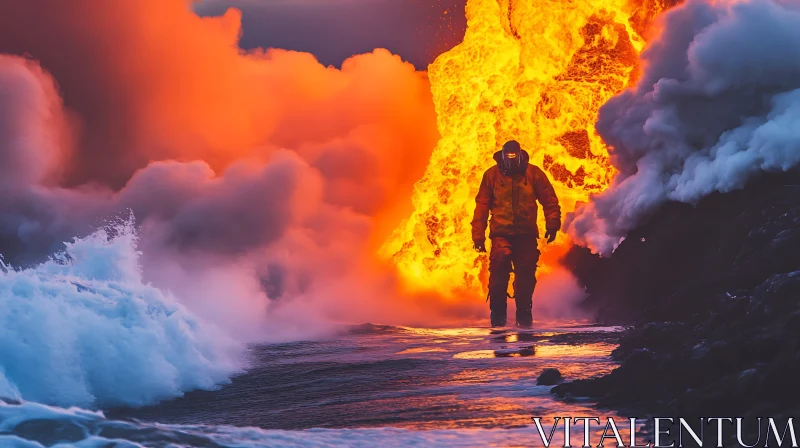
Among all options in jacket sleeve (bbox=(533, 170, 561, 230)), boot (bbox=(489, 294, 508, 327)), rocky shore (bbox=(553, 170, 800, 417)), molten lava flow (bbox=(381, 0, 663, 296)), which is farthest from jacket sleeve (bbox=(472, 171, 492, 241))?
molten lava flow (bbox=(381, 0, 663, 296))

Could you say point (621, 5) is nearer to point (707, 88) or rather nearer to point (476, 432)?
point (707, 88)

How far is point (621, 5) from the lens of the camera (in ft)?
77.2

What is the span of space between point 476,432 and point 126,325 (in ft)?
22.0

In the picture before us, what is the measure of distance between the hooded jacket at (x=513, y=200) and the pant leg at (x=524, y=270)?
27 centimetres

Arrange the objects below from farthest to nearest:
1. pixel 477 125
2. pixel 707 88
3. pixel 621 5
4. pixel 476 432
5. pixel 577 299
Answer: pixel 477 125 < pixel 621 5 < pixel 577 299 < pixel 707 88 < pixel 476 432

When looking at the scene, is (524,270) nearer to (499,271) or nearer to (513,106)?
(499,271)

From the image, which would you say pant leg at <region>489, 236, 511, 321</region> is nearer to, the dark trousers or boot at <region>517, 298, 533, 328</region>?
the dark trousers

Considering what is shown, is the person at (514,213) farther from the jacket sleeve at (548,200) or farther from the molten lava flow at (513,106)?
the molten lava flow at (513,106)

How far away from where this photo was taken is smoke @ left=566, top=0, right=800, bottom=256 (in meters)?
18.2

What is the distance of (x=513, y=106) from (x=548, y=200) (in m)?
7.85

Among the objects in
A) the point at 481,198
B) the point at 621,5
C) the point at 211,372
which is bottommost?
the point at 211,372

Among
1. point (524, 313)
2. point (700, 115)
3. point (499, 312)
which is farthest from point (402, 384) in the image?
point (700, 115)

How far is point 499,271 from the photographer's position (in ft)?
59.4

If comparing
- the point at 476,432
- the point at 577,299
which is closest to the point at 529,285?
the point at 577,299
